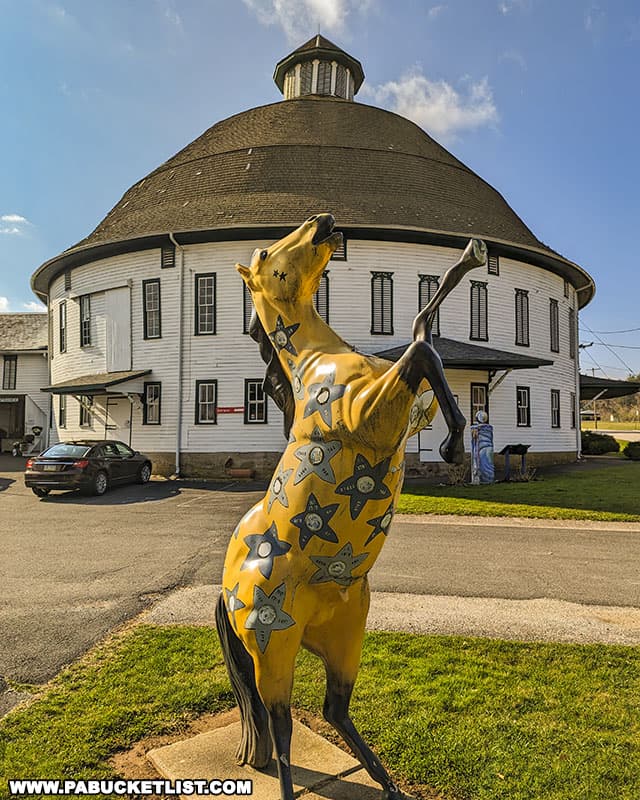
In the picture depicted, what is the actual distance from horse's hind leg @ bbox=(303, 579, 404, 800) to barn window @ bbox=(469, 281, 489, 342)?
21.0 meters

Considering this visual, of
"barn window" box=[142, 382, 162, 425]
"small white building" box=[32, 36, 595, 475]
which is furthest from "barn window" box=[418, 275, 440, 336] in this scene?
"barn window" box=[142, 382, 162, 425]

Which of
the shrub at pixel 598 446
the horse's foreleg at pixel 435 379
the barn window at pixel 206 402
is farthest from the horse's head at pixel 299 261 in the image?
the shrub at pixel 598 446

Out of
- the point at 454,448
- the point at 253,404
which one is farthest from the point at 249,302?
the point at 454,448

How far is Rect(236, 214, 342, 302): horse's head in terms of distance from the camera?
3254mm

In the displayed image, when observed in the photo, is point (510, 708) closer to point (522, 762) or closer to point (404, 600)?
point (522, 762)

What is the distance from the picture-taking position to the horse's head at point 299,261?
3254 mm

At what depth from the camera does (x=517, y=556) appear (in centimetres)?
972

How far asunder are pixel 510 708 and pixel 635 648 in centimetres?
194

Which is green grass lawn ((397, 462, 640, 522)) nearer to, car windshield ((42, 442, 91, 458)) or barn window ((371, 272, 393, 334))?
barn window ((371, 272, 393, 334))

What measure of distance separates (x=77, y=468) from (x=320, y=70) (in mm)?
26673

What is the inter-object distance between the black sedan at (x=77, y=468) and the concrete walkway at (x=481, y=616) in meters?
10.5

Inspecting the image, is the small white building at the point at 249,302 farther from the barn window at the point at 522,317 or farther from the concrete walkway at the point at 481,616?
the concrete walkway at the point at 481,616

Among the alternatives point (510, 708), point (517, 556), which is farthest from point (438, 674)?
point (517, 556)

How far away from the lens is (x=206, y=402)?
22469 millimetres
